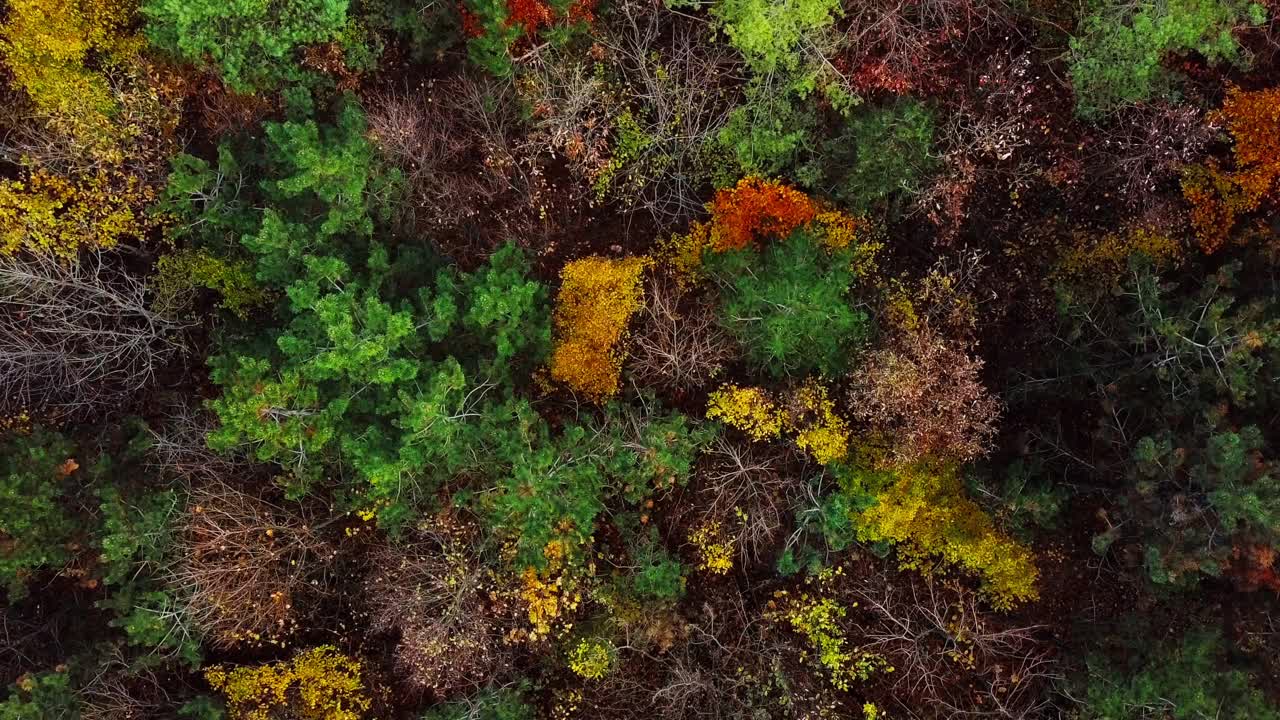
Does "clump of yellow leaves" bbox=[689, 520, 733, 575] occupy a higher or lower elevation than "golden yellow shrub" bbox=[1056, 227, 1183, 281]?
lower

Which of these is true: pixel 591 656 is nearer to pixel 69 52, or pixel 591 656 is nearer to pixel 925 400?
pixel 925 400

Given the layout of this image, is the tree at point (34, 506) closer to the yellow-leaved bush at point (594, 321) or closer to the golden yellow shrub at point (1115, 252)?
the yellow-leaved bush at point (594, 321)

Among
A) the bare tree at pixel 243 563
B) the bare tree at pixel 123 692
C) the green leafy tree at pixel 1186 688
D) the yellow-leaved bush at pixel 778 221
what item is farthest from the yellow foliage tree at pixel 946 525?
the bare tree at pixel 123 692

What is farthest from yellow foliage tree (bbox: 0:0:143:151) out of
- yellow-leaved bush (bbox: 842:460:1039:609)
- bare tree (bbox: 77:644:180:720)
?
yellow-leaved bush (bbox: 842:460:1039:609)

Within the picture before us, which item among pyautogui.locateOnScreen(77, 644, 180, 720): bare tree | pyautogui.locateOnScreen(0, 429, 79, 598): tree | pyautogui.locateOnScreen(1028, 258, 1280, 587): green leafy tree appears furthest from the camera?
pyautogui.locateOnScreen(77, 644, 180, 720): bare tree

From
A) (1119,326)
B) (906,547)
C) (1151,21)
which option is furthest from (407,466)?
(1151,21)

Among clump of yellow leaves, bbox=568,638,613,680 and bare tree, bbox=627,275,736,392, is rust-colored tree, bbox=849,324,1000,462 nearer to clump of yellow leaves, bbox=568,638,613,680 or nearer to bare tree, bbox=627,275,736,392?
bare tree, bbox=627,275,736,392

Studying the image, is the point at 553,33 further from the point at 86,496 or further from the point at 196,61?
the point at 86,496
